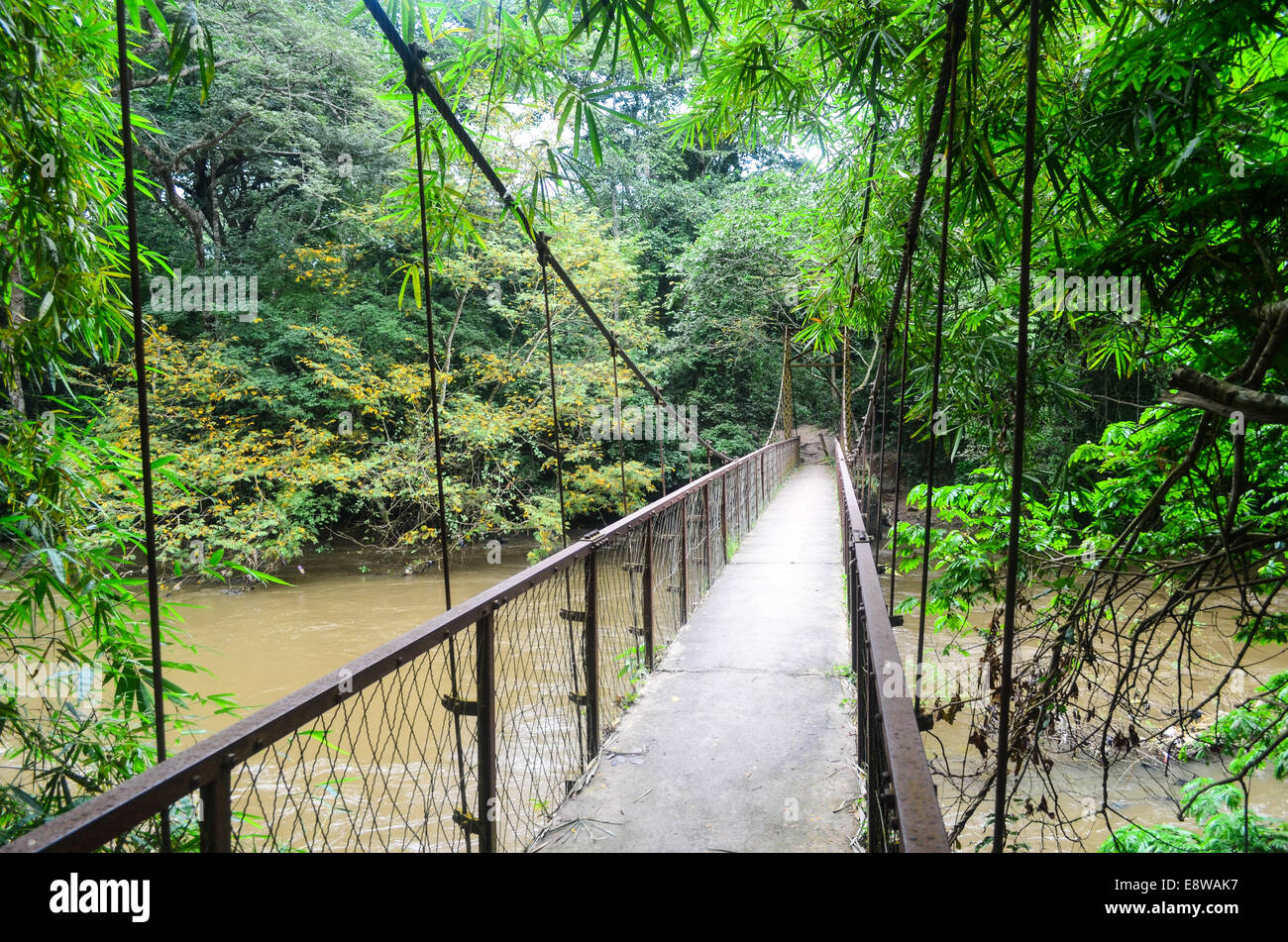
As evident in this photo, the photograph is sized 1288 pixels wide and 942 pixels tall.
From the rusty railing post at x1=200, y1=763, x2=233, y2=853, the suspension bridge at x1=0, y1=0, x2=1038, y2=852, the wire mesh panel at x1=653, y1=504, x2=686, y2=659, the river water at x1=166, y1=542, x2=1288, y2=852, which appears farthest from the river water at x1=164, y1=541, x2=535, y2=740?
the rusty railing post at x1=200, y1=763, x2=233, y2=853

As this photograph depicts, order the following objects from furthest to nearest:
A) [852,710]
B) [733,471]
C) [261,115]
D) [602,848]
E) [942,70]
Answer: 1. [261,115]
2. [733,471]
3. [852,710]
4. [602,848]
5. [942,70]

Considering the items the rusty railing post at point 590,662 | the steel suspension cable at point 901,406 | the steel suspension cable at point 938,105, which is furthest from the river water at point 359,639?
the steel suspension cable at point 938,105

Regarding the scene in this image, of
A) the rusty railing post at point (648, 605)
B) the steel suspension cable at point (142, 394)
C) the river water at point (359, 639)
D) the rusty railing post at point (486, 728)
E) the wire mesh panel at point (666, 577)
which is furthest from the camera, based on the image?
the river water at point (359, 639)

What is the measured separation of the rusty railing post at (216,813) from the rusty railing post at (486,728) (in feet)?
2.18

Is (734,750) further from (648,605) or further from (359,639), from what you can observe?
(359,639)

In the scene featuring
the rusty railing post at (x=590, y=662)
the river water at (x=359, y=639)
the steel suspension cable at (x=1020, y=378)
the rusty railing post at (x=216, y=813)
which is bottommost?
the river water at (x=359, y=639)

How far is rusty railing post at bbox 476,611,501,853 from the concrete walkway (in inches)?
8.4

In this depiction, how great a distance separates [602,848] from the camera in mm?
1627

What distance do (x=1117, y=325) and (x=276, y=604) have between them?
9.00 m

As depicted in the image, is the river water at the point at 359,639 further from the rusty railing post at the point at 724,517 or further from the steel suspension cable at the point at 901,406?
the steel suspension cable at the point at 901,406

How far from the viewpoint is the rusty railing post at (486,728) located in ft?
4.86

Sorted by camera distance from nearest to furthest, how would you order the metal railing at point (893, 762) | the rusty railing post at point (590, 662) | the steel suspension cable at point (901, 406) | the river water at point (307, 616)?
the metal railing at point (893, 762), the steel suspension cable at point (901, 406), the rusty railing post at point (590, 662), the river water at point (307, 616)
